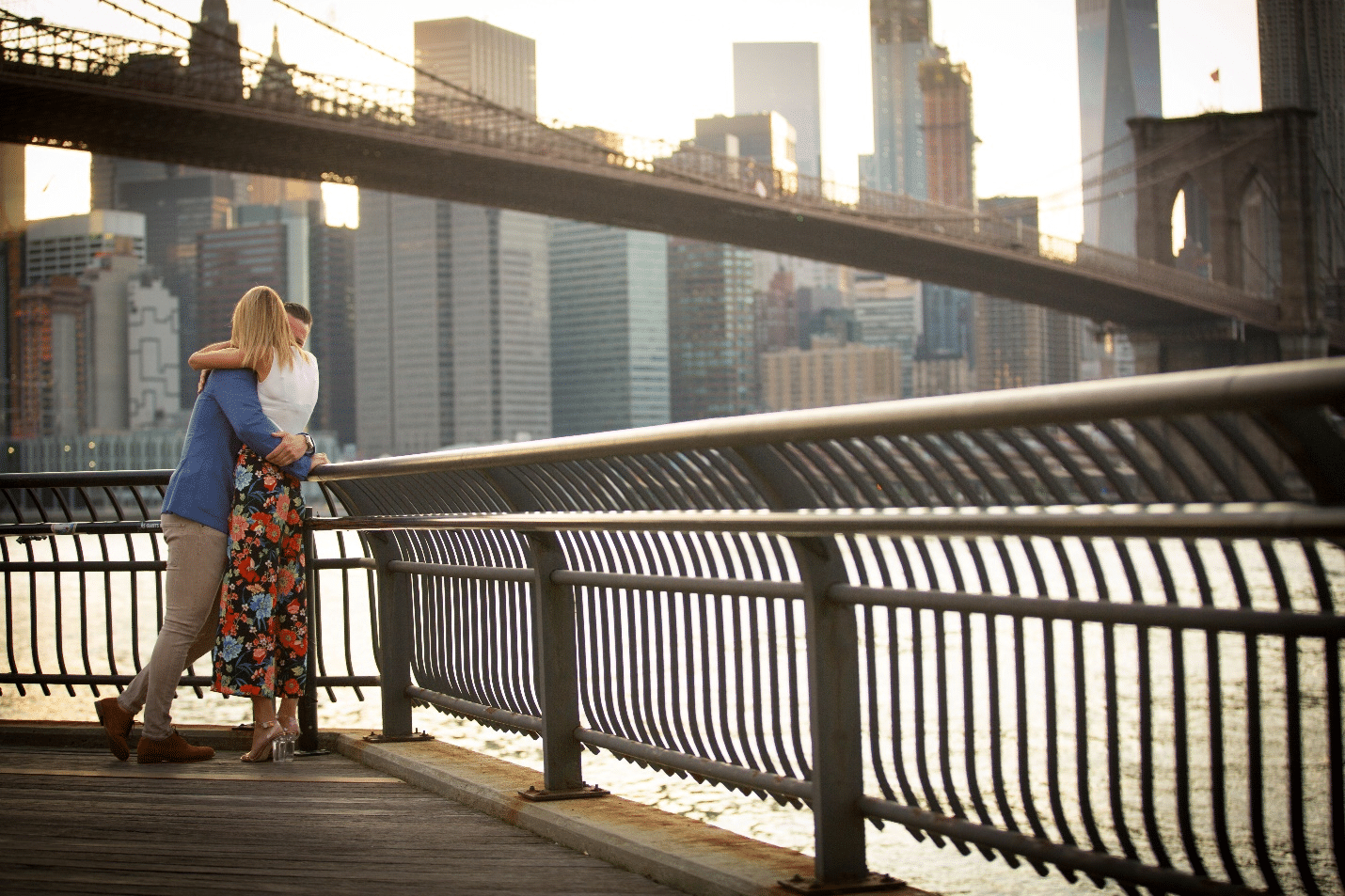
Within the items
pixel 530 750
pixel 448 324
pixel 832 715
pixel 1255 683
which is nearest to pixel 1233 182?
pixel 530 750

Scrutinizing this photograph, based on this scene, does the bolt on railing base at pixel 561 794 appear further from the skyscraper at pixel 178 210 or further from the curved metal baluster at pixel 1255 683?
the skyscraper at pixel 178 210

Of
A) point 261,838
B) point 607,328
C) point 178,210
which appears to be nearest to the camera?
point 261,838

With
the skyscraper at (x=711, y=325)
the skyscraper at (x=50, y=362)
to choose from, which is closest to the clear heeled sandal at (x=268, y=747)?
the skyscraper at (x=50, y=362)

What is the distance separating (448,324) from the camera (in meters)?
144

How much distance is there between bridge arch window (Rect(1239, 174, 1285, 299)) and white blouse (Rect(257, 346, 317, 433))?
49181mm

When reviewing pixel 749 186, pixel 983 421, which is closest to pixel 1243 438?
pixel 983 421

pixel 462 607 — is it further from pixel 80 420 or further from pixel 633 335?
pixel 633 335

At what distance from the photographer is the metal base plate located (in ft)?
11.3

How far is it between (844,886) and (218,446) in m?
2.54

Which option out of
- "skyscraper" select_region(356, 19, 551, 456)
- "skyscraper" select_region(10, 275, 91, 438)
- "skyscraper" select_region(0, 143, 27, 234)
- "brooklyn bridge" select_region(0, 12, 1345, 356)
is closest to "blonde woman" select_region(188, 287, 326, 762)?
"brooklyn bridge" select_region(0, 12, 1345, 356)

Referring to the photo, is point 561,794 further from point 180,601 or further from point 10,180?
point 10,180

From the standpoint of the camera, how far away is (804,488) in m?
2.53

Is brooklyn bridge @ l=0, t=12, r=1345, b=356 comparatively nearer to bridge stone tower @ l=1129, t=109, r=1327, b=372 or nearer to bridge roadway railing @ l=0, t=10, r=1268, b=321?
bridge roadway railing @ l=0, t=10, r=1268, b=321

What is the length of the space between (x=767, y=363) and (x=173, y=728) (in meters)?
151
